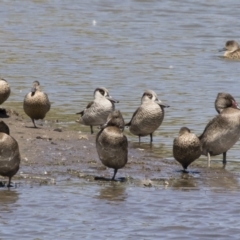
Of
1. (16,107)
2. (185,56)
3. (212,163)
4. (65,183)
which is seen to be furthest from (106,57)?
(65,183)

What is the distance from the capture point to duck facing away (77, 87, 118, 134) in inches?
534

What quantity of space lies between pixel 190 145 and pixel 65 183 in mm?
1692

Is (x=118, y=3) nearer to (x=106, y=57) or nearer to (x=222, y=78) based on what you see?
(x=106, y=57)

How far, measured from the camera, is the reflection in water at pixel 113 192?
9703mm

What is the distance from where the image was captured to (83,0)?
3084 centimetres

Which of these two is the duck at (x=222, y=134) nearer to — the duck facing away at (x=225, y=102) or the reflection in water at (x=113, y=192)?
the duck facing away at (x=225, y=102)

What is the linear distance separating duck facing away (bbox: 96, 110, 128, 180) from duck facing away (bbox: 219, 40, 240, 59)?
456 inches

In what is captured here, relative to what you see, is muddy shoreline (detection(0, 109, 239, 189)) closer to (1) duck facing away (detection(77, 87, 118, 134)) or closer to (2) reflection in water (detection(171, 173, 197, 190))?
(2) reflection in water (detection(171, 173, 197, 190))

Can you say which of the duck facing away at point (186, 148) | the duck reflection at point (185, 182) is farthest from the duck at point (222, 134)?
the duck reflection at point (185, 182)

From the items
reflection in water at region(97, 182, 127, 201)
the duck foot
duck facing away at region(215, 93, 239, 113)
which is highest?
duck facing away at region(215, 93, 239, 113)

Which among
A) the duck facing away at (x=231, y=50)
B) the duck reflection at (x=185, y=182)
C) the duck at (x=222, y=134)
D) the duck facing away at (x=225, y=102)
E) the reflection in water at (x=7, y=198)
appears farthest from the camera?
the duck facing away at (x=231, y=50)

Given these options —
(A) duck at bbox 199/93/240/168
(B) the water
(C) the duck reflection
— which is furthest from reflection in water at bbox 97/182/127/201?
(A) duck at bbox 199/93/240/168

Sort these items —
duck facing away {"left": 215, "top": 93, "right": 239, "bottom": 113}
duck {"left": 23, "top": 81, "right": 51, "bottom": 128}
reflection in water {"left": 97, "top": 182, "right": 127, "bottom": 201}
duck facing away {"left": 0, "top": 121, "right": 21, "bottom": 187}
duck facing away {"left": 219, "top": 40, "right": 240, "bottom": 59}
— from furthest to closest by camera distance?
duck facing away {"left": 219, "top": 40, "right": 240, "bottom": 59}, duck {"left": 23, "top": 81, "right": 51, "bottom": 128}, duck facing away {"left": 215, "top": 93, "right": 239, "bottom": 113}, reflection in water {"left": 97, "top": 182, "right": 127, "bottom": 201}, duck facing away {"left": 0, "top": 121, "right": 21, "bottom": 187}

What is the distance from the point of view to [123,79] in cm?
1830
